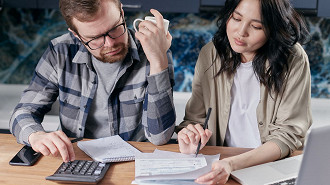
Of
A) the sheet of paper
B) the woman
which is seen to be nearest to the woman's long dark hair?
the woman

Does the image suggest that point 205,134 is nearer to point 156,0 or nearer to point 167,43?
point 167,43

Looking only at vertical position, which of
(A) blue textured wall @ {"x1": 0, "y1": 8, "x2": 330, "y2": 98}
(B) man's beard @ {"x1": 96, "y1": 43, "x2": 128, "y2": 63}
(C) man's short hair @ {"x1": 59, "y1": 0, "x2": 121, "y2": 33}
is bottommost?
(A) blue textured wall @ {"x1": 0, "y1": 8, "x2": 330, "y2": 98}

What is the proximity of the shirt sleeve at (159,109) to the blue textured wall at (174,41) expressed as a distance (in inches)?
55.1

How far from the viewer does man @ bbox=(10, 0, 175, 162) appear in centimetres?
153

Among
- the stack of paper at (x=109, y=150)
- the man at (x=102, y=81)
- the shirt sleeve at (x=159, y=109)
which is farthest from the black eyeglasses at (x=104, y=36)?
the stack of paper at (x=109, y=150)

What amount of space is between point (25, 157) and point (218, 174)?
0.67m

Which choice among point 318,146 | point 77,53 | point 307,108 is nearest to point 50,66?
point 77,53

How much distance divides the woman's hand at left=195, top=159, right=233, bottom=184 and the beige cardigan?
286mm

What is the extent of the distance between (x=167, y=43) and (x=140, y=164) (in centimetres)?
49

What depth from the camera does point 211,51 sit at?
183cm

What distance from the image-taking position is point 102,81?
1728 millimetres

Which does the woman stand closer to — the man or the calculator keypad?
the man

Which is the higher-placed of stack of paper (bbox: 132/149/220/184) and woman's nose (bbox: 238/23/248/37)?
woman's nose (bbox: 238/23/248/37)

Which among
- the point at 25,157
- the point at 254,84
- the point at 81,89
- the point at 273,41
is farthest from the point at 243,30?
the point at 25,157
